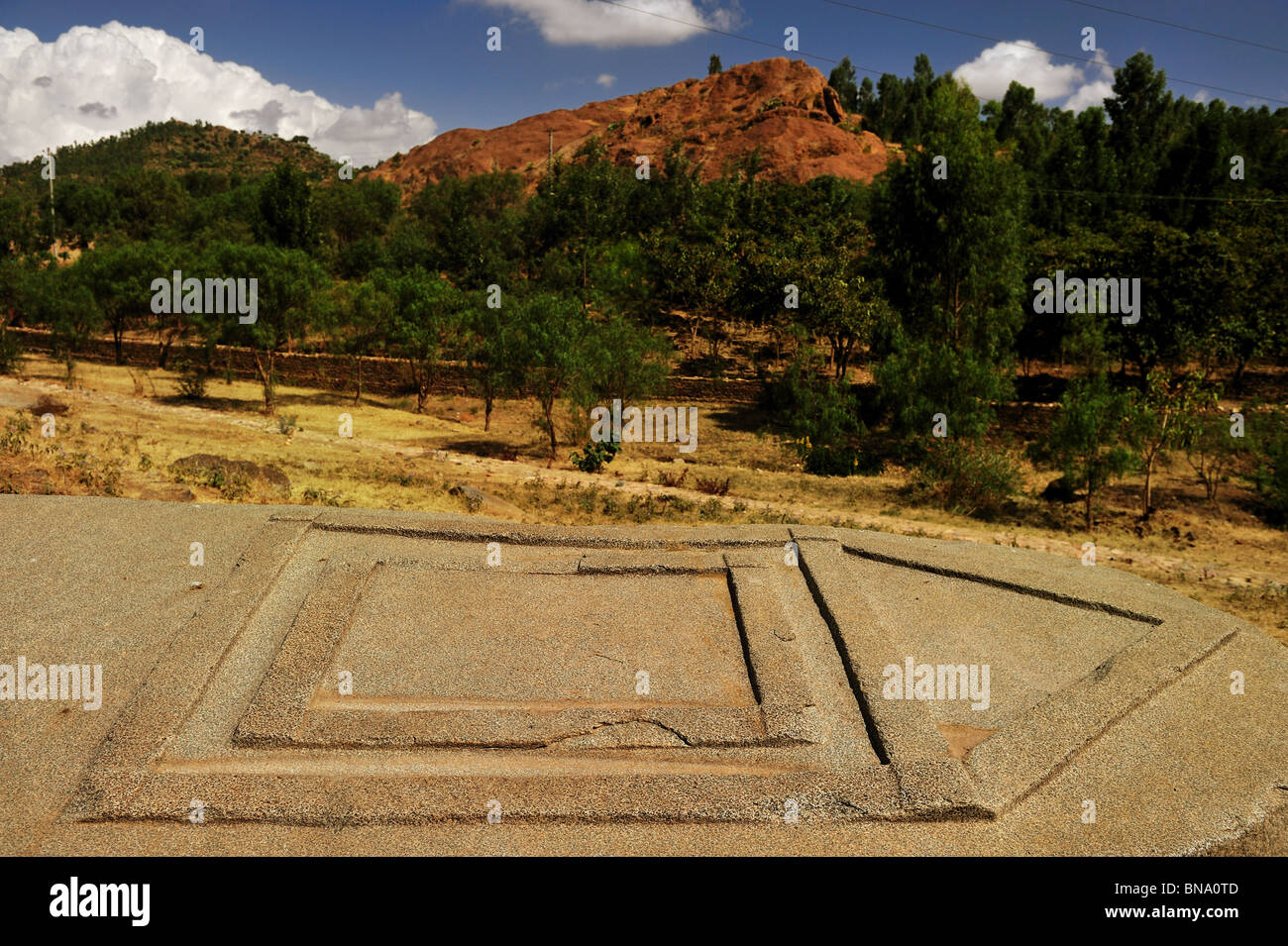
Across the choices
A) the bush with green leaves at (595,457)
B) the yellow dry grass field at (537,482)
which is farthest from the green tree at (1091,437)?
the bush with green leaves at (595,457)

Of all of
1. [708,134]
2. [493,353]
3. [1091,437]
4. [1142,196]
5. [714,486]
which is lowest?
[714,486]

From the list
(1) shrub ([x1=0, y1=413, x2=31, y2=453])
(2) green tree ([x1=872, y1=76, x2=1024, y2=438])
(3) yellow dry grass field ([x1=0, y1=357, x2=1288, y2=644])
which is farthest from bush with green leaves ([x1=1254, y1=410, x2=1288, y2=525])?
(1) shrub ([x1=0, y1=413, x2=31, y2=453])

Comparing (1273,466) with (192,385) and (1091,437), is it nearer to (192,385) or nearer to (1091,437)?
(1091,437)

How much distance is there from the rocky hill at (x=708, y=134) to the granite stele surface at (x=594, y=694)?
46.9m

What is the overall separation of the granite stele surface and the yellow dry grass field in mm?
2268

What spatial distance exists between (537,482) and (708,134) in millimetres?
68032

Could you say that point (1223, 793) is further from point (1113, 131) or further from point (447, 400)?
point (1113, 131)

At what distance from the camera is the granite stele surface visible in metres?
6.00

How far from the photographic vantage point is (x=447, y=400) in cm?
2573

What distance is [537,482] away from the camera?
53.2ft

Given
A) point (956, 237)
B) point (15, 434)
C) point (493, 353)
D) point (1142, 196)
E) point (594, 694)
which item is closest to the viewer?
point (594, 694)

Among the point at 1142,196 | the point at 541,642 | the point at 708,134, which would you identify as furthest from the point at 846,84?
the point at 541,642

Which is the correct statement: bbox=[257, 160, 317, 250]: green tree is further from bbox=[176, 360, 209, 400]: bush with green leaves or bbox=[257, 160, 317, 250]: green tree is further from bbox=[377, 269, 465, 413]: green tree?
bbox=[377, 269, 465, 413]: green tree
